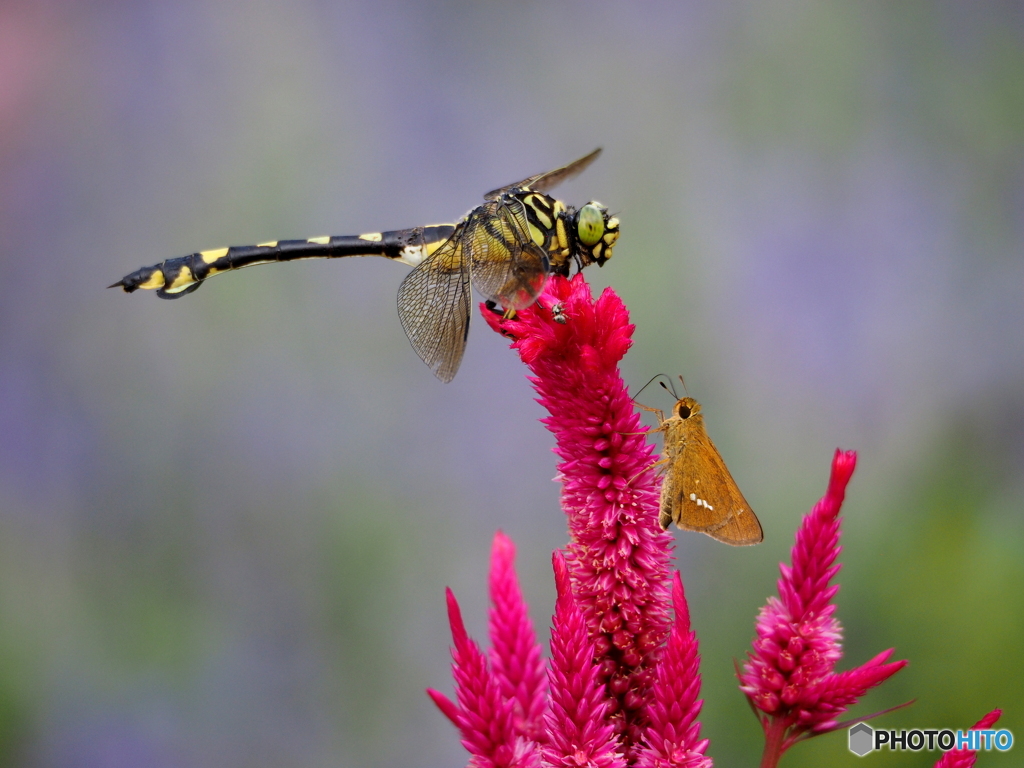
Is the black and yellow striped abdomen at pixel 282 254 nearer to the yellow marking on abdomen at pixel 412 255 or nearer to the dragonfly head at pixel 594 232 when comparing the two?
the yellow marking on abdomen at pixel 412 255

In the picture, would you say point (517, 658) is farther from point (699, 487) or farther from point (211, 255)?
point (211, 255)

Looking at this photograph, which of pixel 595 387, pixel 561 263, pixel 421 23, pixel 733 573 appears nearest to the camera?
pixel 595 387

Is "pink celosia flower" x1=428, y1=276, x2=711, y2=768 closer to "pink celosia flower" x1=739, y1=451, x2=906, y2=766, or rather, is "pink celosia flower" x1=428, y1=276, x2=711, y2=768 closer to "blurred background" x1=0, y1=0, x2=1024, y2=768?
"pink celosia flower" x1=739, y1=451, x2=906, y2=766

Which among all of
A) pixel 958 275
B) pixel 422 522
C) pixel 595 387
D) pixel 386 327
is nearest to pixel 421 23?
pixel 386 327

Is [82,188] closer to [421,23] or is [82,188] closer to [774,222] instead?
[421,23]

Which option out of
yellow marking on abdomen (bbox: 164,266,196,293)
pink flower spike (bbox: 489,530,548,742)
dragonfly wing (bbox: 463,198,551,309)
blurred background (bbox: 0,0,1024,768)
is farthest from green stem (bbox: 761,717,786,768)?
blurred background (bbox: 0,0,1024,768)

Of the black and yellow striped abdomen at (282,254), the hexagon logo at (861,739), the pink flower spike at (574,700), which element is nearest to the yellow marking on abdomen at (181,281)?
the black and yellow striped abdomen at (282,254)

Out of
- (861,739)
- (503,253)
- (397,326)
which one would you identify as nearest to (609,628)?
(503,253)
